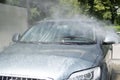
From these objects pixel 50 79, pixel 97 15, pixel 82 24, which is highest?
pixel 82 24

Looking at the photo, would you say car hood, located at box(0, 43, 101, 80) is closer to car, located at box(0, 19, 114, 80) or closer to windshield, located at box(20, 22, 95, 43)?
car, located at box(0, 19, 114, 80)

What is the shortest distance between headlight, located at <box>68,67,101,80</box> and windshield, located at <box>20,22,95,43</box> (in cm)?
112

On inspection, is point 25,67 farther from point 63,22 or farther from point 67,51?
point 63,22

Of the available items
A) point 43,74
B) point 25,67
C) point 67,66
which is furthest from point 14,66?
point 67,66

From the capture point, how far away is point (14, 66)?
3.72 meters

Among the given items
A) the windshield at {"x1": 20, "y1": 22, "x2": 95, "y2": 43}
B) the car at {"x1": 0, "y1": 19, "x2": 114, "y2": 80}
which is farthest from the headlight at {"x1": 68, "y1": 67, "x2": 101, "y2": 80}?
the windshield at {"x1": 20, "y1": 22, "x2": 95, "y2": 43}

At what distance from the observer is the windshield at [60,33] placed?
4984 mm

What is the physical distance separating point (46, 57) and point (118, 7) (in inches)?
1337

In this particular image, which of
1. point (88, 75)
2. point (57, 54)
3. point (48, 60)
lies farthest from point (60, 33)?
point (88, 75)

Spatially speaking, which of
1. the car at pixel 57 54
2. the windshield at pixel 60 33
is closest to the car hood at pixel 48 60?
the car at pixel 57 54

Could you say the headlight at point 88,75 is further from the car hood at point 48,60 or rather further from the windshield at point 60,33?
the windshield at point 60,33

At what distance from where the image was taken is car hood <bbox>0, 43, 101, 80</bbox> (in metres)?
3.59

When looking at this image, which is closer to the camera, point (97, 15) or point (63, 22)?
point (63, 22)

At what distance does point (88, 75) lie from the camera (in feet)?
12.2
